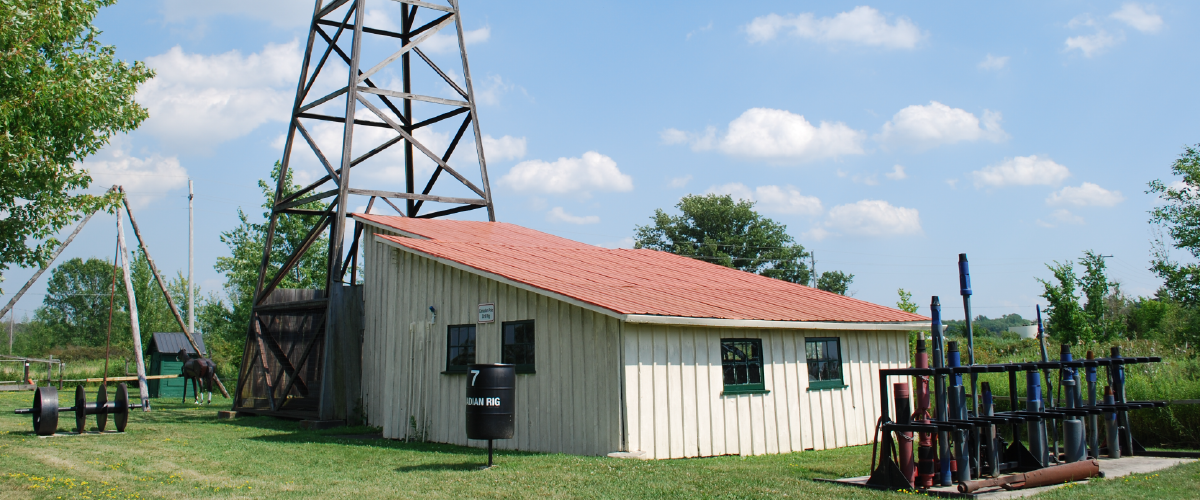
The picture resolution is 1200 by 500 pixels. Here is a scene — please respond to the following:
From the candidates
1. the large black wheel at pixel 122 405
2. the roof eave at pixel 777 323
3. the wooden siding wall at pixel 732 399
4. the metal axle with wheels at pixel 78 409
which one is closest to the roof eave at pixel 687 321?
the roof eave at pixel 777 323

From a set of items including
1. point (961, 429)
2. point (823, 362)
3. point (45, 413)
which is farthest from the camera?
point (823, 362)

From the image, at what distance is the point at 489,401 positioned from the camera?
30.7ft

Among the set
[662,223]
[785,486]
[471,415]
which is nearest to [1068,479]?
[785,486]

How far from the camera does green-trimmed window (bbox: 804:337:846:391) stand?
42.3ft

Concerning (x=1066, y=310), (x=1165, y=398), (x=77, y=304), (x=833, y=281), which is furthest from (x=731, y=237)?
(x=77, y=304)

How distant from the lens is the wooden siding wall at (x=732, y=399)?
34.7 ft

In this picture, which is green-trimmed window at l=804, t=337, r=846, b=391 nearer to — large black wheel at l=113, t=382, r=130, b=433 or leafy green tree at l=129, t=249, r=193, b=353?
large black wheel at l=113, t=382, r=130, b=433

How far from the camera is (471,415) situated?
941 cm

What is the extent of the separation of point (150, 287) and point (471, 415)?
5171cm

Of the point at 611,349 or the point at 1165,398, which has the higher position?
the point at 611,349

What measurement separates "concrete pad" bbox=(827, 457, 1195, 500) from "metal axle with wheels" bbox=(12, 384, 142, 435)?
11.7 metres

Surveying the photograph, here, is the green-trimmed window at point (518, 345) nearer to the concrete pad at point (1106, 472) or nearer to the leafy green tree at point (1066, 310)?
the concrete pad at point (1106, 472)

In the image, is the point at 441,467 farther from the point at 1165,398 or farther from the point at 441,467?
the point at 1165,398

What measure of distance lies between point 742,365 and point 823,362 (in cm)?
204
